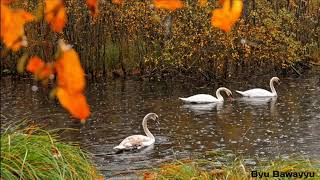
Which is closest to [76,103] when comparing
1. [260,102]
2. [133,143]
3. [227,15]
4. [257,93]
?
[227,15]

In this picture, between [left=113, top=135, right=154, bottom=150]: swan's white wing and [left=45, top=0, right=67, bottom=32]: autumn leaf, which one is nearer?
[left=45, top=0, right=67, bottom=32]: autumn leaf

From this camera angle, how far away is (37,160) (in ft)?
17.1

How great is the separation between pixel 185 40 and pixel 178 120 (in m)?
8.23

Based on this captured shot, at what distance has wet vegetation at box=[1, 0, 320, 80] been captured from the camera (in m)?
22.8

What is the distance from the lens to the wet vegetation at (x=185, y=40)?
2284cm

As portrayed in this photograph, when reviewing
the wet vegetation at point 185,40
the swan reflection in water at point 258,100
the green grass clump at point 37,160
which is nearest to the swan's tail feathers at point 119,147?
the green grass clump at point 37,160

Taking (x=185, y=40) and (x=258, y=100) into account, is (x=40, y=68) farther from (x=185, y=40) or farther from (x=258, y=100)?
(x=185, y=40)

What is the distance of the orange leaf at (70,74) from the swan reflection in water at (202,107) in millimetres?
14642

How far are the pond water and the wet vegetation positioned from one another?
1.53m

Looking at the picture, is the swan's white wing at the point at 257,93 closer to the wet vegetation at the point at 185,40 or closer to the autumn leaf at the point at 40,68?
the wet vegetation at the point at 185,40

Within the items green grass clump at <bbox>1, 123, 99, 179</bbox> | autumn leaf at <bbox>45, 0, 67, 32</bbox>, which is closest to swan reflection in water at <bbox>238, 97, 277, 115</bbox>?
green grass clump at <bbox>1, 123, 99, 179</bbox>

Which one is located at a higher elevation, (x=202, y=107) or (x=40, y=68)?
(x=40, y=68)

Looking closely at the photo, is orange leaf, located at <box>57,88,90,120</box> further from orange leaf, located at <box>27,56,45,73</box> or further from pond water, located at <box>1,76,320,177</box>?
pond water, located at <box>1,76,320,177</box>

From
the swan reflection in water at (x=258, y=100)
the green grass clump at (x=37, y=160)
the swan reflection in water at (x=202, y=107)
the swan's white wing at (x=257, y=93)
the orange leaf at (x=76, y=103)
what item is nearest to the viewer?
the orange leaf at (x=76, y=103)
